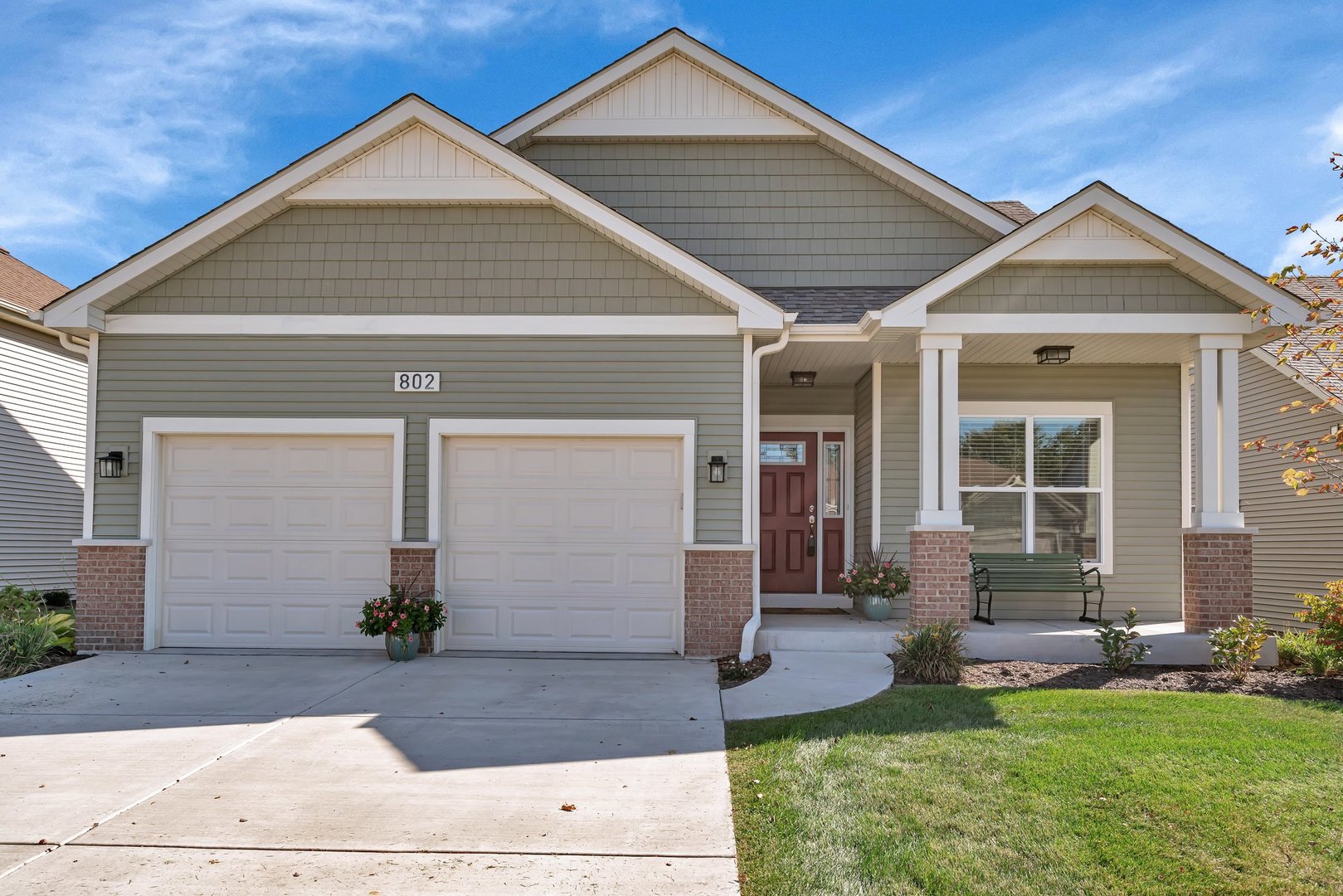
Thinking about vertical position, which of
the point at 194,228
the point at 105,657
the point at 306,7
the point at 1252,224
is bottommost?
the point at 105,657

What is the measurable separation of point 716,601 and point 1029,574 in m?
3.55

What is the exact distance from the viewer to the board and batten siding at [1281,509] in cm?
1189

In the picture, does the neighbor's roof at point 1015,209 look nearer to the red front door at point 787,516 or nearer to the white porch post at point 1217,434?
the white porch post at point 1217,434

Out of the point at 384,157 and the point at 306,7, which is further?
the point at 306,7

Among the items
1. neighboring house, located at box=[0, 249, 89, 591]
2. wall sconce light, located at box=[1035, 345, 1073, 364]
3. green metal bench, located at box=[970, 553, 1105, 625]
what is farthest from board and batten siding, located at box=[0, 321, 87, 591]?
wall sconce light, located at box=[1035, 345, 1073, 364]

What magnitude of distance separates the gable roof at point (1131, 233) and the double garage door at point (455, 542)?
9.16 feet

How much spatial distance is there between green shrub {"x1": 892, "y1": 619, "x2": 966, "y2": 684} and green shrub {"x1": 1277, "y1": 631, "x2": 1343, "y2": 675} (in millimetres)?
2850

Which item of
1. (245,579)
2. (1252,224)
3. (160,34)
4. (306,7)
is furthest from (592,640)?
(1252,224)

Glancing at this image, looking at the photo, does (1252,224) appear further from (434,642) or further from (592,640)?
(434,642)

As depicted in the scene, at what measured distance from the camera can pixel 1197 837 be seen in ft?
13.5

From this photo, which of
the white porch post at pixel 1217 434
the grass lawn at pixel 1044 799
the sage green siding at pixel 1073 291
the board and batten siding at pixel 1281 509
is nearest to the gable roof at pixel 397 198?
the sage green siding at pixel 1073 291

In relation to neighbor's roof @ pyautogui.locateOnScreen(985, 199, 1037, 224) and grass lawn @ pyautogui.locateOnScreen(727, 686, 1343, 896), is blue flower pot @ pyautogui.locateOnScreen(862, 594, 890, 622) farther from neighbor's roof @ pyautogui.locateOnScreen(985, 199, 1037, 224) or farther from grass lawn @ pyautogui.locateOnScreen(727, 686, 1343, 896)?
neighbor's roof @ pyautogui.locateOnScreen(985, 199, 1037, 224)

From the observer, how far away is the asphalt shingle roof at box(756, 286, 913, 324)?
31.1 feet

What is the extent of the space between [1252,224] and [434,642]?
1390 centimetres
